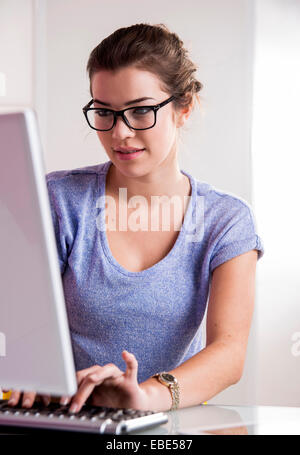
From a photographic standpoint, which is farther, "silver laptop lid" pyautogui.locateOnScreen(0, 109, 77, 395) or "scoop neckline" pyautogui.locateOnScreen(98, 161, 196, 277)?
"scoop neckline" pyautogui.locateOnScreen(98, 161, 196, 277)

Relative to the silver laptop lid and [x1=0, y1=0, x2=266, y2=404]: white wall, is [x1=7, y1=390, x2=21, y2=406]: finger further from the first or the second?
[x1=0, y1=0, x2=266, y2=404]: white wall

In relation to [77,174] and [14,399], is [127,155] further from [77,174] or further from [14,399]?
[14,399]

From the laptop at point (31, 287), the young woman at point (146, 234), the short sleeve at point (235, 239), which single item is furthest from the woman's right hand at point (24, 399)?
the short sleeve at point (235, 239)

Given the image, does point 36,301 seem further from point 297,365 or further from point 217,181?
point 297,365

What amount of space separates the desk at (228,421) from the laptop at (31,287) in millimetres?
89

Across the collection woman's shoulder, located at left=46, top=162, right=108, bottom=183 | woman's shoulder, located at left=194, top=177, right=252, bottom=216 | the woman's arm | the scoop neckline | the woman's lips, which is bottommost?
the woman's arm

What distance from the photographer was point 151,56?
59.6 inches

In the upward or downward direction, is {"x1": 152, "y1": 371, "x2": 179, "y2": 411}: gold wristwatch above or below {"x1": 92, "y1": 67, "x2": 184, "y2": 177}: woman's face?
below

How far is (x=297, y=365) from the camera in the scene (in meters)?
3.30

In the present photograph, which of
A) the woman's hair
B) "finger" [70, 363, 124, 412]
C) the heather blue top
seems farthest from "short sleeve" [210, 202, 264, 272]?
"finger" [70, 363, 124, 412]

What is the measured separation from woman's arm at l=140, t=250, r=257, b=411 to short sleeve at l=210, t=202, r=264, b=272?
0.01m

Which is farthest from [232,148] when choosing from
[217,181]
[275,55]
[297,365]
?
[297,365]

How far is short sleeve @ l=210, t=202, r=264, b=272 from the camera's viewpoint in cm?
148

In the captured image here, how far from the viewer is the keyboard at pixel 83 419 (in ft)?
2.53
